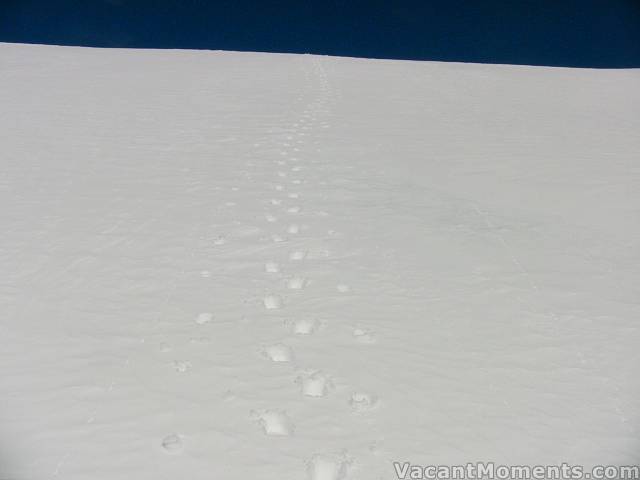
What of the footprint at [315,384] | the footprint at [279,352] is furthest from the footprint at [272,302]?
the footprint at [315,384]

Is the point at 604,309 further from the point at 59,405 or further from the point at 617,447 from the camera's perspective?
the point at 59,405

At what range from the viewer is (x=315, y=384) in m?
2.52

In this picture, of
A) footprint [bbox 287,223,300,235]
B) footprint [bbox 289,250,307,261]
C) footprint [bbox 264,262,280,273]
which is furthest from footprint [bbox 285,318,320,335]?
footprint [bbox 287,223,300,235]

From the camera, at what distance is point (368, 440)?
2.20 meters

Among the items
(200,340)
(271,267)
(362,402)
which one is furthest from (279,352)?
(271,267)

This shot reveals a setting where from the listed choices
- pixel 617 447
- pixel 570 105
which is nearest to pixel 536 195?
pixel 617 447

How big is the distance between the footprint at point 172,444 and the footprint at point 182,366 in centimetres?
46

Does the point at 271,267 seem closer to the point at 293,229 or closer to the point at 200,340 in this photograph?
the point at 293,229

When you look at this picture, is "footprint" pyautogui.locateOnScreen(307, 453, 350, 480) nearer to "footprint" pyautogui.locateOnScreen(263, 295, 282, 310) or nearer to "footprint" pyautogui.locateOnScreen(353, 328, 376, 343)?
"footprint" pyautogui.locateOnScreen(353, 328, 376, 343)

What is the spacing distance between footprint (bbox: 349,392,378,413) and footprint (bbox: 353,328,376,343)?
0.48 metres

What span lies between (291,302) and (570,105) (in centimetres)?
972

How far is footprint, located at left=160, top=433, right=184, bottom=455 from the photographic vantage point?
83.5 inches

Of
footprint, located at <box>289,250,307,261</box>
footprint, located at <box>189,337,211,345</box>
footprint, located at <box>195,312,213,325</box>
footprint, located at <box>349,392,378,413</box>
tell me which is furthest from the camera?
footprint, located at <box>289,250,307,261</box>

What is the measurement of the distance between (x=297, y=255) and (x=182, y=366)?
152cm
